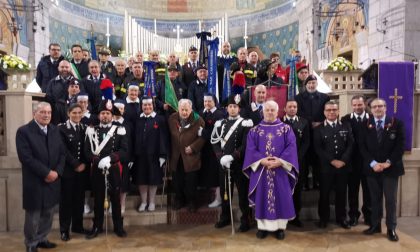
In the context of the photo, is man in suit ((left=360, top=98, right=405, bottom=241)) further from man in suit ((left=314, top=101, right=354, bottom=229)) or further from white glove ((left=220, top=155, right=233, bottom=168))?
white glove ((left=220, top=155, right=233, bottom=168))

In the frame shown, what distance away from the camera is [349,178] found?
520 centimetres

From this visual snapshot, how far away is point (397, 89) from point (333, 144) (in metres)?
1.49

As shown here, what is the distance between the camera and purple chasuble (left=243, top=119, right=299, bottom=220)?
4.66m

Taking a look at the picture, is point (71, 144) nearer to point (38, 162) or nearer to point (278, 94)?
point (38, 162)

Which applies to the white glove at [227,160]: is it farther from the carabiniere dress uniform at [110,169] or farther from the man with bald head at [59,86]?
the man with bald head at [59,86]

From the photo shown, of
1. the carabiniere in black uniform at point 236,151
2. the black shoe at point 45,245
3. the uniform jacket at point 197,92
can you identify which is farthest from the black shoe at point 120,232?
the uniform jacket at point 197,92

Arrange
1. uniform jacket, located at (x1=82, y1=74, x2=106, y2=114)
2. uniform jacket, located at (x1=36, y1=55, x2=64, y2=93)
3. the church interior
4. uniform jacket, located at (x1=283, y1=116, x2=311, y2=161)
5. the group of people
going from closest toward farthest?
the group of people, the church interior, uniform jacket, located at (x1=283, y1=116, x2=311, y2=161), uniform jacket, located at (x1=82, y1=74, x2=106, y2=114), uniform jacket, located at (x1=36, y1=55, x2=64, y2=93)

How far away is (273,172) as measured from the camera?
4.69 meters

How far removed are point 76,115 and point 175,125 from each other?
134 cm

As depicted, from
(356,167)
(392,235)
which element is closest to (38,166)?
(356,167)

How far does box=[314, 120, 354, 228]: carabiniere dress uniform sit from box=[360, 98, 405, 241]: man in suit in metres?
0.23

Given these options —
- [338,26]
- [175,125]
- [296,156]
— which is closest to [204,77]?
[175,125]

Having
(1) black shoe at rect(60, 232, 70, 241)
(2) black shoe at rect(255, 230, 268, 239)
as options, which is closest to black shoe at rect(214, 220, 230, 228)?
(2) black shoe at rect(255, 230, 268, 239)

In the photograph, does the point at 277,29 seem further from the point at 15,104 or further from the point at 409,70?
the point at 15,104
